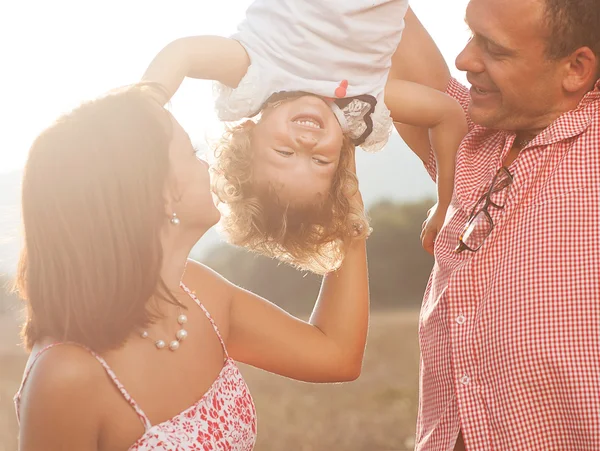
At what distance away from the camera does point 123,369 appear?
1.51 meters

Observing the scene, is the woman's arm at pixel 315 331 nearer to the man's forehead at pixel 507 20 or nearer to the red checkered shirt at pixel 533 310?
the red checkered shirt at pixel 533 310

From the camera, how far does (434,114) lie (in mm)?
1898

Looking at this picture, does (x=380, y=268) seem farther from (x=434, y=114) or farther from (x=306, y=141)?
(x=306, y=141)

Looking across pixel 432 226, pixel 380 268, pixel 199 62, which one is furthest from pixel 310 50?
pixel 380 268

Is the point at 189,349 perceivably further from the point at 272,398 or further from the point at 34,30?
the point at 272,398

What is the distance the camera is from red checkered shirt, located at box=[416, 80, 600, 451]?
1.57 metres

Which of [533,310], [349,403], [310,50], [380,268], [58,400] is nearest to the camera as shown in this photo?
[58,400]

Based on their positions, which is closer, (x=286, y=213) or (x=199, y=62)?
(x=199, y=62)

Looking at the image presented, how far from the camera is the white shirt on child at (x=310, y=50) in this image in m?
1.80

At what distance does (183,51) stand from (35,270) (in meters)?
0.52

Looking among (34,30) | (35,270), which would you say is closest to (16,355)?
(34,30)

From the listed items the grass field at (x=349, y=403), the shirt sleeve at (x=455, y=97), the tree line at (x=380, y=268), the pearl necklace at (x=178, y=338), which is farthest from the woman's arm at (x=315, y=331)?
the grass field at (x=349, y=403)

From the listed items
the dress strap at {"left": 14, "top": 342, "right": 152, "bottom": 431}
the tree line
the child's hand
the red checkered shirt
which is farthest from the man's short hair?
the tree line

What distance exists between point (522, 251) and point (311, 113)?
53cm
